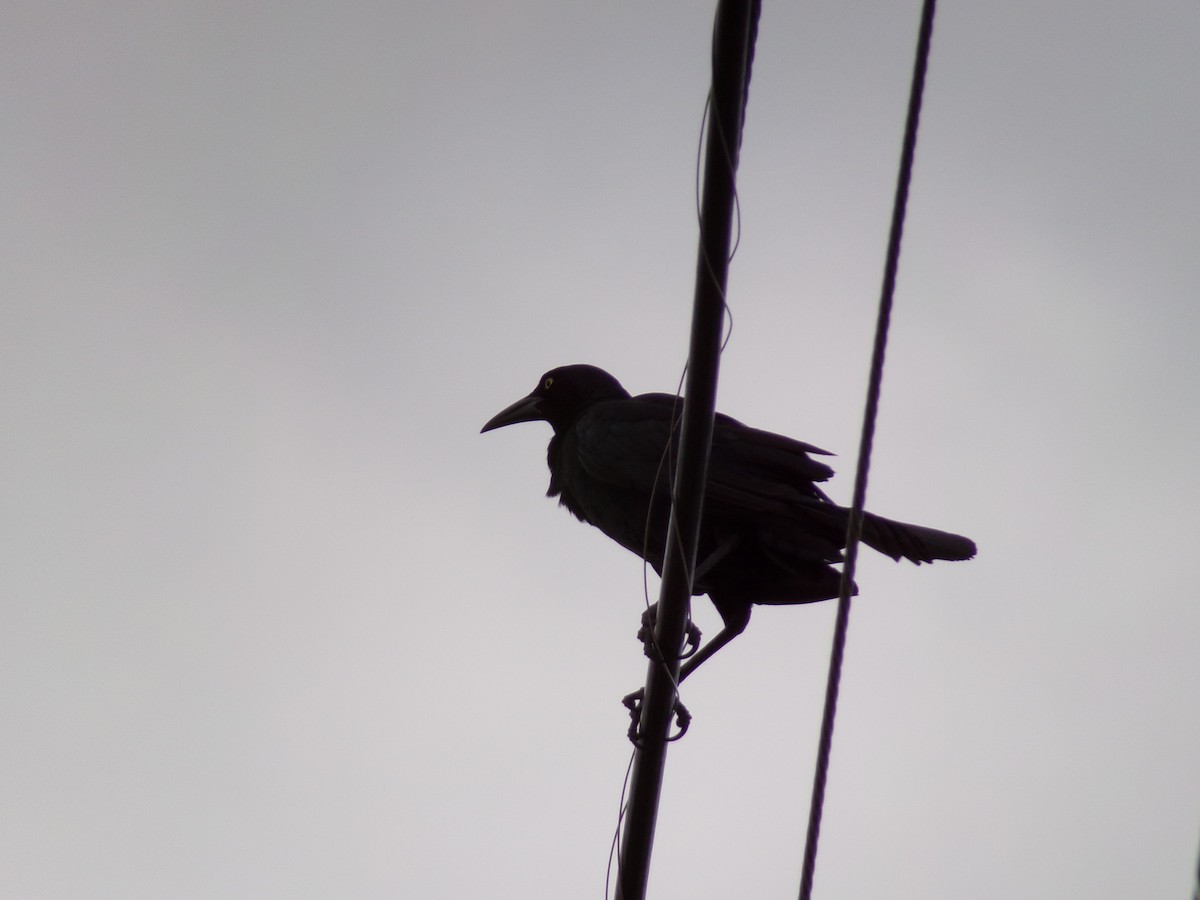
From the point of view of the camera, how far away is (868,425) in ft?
8.29

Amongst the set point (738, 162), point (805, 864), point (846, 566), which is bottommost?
point (805, 864)

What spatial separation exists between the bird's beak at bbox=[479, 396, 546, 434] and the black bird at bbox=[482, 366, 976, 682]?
1.21 m

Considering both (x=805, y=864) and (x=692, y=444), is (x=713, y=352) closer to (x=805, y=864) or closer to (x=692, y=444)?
(x=692, y=444)

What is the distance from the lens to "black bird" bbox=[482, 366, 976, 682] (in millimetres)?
5117

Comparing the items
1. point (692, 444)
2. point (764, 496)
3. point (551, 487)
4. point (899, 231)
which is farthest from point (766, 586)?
point (899, 231)

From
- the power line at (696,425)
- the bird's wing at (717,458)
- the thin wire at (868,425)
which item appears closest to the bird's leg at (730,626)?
the bird's wing at (717,458)

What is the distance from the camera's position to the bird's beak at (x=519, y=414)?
766 cm

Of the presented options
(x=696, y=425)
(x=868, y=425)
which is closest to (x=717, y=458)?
(x=696, y=425)

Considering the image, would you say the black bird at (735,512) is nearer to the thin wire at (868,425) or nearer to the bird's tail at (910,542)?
the bird's tail at (910,542)

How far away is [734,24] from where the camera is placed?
2650 millimetres

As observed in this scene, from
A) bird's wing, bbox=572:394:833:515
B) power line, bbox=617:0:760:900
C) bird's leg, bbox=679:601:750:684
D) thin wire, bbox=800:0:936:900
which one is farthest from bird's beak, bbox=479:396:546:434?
thin wire, bbox=800:0:936:900

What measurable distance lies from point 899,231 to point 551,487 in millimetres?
4473

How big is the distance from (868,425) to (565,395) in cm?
502

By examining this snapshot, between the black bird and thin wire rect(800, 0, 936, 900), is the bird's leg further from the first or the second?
thin wire rect(800, 0, 936, 900)
